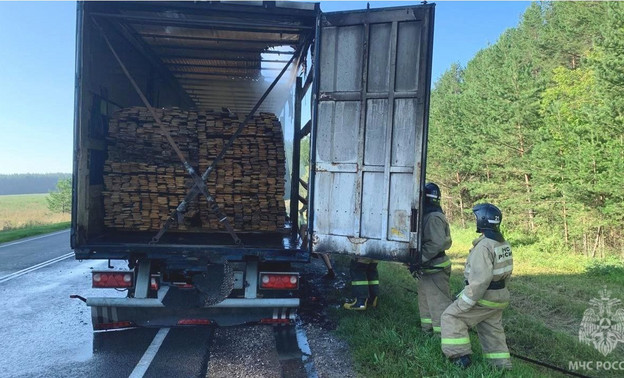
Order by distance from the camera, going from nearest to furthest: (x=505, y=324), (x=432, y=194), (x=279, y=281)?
(x=279, y=281), (x=432, y=194), (x=505, y=324)

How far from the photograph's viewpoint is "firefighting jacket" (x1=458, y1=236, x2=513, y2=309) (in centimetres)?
346

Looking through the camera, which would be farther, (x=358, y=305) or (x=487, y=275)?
(x=358, y=305)

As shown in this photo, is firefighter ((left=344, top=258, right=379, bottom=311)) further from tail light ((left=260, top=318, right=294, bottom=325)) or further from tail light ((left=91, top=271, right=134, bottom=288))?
tail light ((left=91, top=271, right=134, bottom=288))

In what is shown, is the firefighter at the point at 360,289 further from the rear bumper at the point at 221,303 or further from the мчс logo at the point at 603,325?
the мчс logo at the point at 603,325

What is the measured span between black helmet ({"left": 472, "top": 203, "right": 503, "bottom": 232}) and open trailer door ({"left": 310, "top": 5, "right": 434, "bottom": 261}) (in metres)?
0.57

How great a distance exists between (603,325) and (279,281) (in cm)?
548

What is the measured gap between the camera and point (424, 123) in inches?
152

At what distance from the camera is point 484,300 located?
3.56m

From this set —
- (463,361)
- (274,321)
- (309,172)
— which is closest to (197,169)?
(309,172)

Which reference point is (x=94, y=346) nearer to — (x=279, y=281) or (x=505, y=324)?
(x=279, y=281)

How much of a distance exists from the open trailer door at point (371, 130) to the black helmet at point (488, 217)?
22.3 inches

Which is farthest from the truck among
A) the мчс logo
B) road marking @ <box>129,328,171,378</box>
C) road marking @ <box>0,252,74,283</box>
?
road marking @ <box>0,252,74,283</box>

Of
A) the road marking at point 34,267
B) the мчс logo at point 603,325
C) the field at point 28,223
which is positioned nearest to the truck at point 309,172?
the мчс logo at point 603,325

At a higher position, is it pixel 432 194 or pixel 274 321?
pixel 432 194
